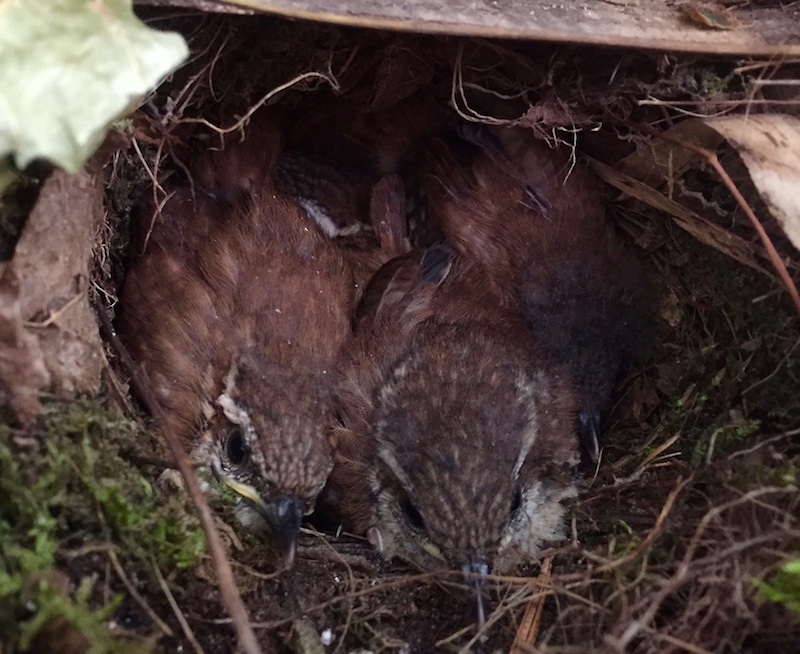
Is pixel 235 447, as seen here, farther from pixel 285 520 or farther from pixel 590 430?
pixel 590 430

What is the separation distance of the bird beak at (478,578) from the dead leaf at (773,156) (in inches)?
52.2

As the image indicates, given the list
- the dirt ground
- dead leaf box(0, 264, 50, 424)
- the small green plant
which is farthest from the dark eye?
dead leaf box(0, 264, 50, 424)

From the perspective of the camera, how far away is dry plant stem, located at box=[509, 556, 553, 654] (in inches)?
85.1

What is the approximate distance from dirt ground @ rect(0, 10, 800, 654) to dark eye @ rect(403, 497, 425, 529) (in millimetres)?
169

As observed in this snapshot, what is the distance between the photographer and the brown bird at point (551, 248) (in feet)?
9.48

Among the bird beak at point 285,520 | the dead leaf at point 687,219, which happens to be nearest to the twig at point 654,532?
the dead leaf at point 687,219

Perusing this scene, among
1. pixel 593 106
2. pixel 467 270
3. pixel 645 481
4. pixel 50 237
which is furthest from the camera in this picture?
pixel 467 270

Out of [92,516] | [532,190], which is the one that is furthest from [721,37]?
[92,516]

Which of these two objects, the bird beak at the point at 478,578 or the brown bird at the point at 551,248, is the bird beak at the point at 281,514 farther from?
the brown bird at the point at 551,248

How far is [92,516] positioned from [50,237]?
0.75 metres

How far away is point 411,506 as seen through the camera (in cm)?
252

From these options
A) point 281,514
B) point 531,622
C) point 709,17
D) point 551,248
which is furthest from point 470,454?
point 709,17

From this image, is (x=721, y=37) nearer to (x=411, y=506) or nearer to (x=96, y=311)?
(x=411, y=506)

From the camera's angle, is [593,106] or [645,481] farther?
[593,106]
